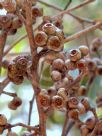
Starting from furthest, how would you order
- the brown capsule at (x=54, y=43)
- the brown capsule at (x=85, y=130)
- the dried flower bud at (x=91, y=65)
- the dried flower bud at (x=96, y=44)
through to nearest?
the dried flower bud at (x=96, y=44)
the dried flower bud at (x=91, y=65)
the brown capsule at (x=85, y=130)
the brown capsule at (x=54, y=43)

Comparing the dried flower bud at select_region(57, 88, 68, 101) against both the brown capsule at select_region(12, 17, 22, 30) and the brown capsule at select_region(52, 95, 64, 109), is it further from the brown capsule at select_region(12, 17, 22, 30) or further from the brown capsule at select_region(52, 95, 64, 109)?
the brown capsule at select_region(12, 17, 22, 30)

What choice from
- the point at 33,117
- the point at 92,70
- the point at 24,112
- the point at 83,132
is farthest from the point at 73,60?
the point at 24,112

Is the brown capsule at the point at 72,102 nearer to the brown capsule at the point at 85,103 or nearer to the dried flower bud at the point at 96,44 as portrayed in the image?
the brown capsule at the point at 85,103

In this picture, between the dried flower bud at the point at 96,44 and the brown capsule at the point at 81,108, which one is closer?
the brown capsule at the point at 81,108

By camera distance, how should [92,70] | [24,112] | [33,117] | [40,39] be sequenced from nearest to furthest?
[40,39] → [92,70] → [33,117] → [24,112]

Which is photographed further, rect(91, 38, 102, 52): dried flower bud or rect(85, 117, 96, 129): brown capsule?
rect(91, 38, 102, 52): dried flower bud

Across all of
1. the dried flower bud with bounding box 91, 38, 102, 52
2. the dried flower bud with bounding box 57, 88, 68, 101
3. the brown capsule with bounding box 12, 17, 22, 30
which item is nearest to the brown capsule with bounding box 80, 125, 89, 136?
the dried flower bud with bounding box 57, 88, 68, 101

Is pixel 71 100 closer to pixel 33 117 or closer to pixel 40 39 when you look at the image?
pixel 40 39

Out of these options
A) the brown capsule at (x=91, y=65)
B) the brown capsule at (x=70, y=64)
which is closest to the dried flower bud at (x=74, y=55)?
the brown capsule at (x=70, y=64)
